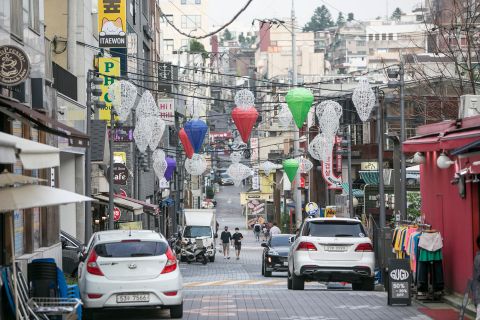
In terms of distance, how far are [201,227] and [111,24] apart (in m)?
19.0

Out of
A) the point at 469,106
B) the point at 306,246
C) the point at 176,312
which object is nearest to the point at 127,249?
the point at 176,312

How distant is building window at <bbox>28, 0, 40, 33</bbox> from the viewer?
24.6m

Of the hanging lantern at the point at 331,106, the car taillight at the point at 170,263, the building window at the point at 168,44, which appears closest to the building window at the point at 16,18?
the car taillight at the point at 170,263

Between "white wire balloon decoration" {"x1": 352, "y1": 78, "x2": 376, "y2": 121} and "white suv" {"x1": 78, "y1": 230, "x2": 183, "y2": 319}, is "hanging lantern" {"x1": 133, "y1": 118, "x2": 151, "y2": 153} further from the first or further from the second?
"white suv" {"x1": 78, "y1": 230, "x2": 183, "y2": 319}

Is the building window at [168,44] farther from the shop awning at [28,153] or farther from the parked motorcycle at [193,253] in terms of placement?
the shop awning at [28,153]

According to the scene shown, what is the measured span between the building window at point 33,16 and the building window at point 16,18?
1.18 meters

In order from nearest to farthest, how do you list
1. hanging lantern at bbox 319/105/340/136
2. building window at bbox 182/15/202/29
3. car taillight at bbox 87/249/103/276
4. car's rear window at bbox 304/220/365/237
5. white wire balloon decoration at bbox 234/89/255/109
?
1. car taillight at bbox 87/249/103/276
2. car's rear window at bbox 304/220/365/237
3. white wire balloon decoration at bbox 234/89/255/109
4. hanging lantern at bbox 319/105/340/136
5. building window at bbox 182/15/202/29

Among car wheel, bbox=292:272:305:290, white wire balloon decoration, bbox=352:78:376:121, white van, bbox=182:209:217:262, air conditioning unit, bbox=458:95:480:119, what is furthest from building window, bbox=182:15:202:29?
air conditioning unit, bbox=458:95:480:119

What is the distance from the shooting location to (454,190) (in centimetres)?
2292

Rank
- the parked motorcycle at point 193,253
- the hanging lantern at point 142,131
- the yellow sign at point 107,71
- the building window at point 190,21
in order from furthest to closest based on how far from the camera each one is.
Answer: the building window at point 190,21
the parked motorcycle at point 193,253
the yellow sign at point 107,71
the hanging lantern at point 142,131

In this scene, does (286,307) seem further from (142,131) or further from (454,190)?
(142,131)

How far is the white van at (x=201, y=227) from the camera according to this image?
6141 cm

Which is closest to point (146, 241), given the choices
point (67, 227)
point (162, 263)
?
point (162, 263)

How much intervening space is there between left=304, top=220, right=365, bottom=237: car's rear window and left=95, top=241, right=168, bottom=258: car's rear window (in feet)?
22.7
